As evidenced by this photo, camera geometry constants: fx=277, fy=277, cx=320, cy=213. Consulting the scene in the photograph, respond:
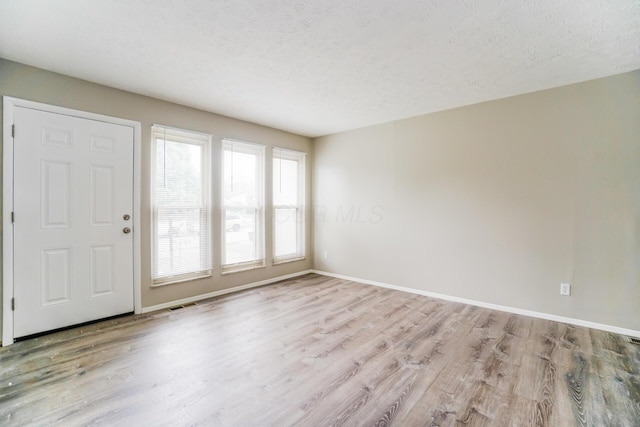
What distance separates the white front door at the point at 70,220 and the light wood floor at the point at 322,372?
299 millimetres

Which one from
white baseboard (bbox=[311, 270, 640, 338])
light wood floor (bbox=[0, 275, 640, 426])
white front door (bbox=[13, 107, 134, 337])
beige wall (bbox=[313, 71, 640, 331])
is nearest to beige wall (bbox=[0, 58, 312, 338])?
white front door (bbox=[13, 107, 134, 337])

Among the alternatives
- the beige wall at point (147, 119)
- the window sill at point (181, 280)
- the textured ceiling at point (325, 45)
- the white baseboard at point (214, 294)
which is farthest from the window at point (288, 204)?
the textured ceiling at point (325, 45)

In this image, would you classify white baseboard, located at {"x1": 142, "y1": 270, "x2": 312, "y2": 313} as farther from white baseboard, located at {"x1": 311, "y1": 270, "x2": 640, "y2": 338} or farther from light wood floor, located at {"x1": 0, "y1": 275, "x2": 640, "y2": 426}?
white baseboard, located at {"x1": 311, "y1": 270, "x2": 640, "y2": 338}

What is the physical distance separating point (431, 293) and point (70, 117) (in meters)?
4.80

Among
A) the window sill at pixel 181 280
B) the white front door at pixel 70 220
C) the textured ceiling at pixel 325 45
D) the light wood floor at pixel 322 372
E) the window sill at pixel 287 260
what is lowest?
the light wood floor at pixel 322 372

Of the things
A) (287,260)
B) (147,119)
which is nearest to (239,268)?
(287,260)

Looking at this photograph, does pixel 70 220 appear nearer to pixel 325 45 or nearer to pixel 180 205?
pixel 180 205

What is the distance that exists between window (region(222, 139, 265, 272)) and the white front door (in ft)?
3.93

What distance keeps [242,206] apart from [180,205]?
3.01 ft

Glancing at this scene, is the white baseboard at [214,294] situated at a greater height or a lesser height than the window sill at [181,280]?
lesser

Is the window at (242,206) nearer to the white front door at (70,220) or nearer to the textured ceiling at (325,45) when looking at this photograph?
the textured ceiling at (325,45)

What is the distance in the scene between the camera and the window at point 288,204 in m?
4.81

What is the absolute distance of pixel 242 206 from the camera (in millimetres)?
4281

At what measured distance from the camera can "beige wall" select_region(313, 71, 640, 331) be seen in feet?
9.27
